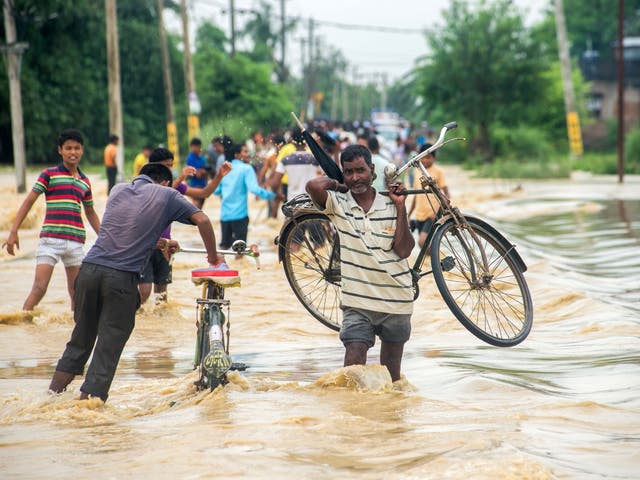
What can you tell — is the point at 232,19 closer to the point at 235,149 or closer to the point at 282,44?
the point at 282,44

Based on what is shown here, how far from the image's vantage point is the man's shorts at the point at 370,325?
680 cm

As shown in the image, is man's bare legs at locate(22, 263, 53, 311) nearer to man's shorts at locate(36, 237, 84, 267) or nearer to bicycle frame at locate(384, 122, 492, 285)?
man's shorts at locate(36, 237, 84, 267)

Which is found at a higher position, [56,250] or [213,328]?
[56,250]

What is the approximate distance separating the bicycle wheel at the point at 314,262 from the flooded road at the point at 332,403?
1.52 feet

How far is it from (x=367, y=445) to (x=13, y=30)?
24212 millimetres

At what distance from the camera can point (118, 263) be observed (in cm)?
666

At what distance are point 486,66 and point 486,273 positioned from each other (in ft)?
141

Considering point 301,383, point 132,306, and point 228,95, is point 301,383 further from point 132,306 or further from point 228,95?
point 228,95

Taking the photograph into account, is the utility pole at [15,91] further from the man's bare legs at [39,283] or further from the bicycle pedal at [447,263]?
the bicycle pedal at [447,263]

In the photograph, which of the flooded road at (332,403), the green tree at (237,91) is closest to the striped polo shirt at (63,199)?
the flooded road at (332,403)

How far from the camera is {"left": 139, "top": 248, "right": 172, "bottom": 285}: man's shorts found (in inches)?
406

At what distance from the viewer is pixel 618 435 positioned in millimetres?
6125

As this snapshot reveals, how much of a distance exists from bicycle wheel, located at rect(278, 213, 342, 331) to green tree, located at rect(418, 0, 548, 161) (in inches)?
1620

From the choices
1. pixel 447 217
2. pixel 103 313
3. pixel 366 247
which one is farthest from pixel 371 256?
pixel 103 313
